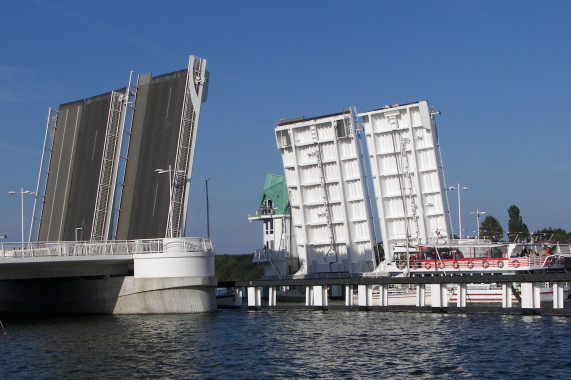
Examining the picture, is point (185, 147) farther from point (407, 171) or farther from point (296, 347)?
point (296, 347)

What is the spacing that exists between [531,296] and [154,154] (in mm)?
18983

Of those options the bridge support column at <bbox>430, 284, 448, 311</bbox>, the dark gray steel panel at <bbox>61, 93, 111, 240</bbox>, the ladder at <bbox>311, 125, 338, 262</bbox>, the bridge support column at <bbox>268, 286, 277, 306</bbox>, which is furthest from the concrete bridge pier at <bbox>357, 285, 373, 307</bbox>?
the dark gray steel panel at <bbox>61, 93, 111, 240</bbox>

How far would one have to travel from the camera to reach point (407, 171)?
1663 inches

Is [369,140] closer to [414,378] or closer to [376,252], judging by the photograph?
[376,252]

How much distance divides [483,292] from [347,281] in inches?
295

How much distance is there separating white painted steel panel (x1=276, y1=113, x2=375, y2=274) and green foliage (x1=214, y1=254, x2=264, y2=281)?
183 feet

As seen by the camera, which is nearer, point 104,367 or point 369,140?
point 104,367

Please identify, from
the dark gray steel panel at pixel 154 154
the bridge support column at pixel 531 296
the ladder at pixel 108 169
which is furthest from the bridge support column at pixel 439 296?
the ladder at pixel 108 169

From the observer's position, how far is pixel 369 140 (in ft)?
143

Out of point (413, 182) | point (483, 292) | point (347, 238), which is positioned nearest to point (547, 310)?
point (483, 292)

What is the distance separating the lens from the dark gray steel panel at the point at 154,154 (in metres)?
36.1

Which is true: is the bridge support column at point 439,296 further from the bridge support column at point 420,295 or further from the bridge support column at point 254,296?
the bridge support column at point 254,296

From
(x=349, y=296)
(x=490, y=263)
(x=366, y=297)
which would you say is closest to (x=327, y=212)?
(x=349, y=296)

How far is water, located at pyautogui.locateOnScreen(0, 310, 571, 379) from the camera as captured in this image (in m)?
19.6
